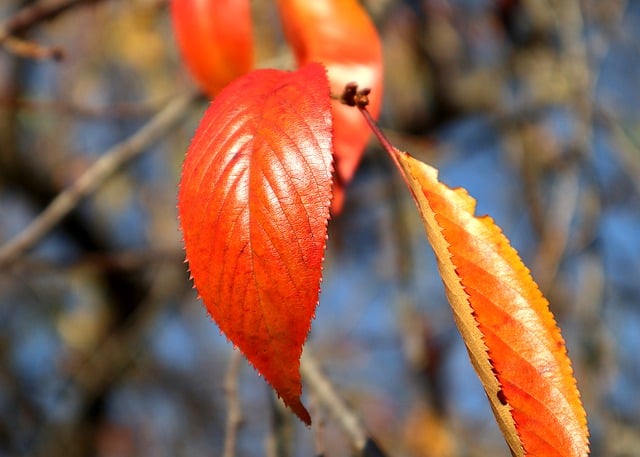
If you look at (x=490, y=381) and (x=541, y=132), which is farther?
(x=541, y=132)

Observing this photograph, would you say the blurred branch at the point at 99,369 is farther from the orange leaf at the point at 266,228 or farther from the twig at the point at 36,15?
the orange leaf at the point at 266,228

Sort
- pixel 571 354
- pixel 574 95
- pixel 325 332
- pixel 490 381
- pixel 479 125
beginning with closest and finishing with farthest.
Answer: pixel 490 381 → pixel 574 95 → pixel 571 354 → pixel 479 125 → pixel 325 332

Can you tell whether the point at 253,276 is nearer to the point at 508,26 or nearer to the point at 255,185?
the point at 255,185

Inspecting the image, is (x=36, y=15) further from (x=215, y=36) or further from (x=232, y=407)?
(x=232, y=407)

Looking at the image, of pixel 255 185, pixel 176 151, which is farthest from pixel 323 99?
pixel 176 151

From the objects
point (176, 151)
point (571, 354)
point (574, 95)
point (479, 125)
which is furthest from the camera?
point (176, 151)

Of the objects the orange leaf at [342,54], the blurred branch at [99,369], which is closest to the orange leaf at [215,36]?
the orange leaf at [342,54]

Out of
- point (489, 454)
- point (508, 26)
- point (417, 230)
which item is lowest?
point (489, 454)
